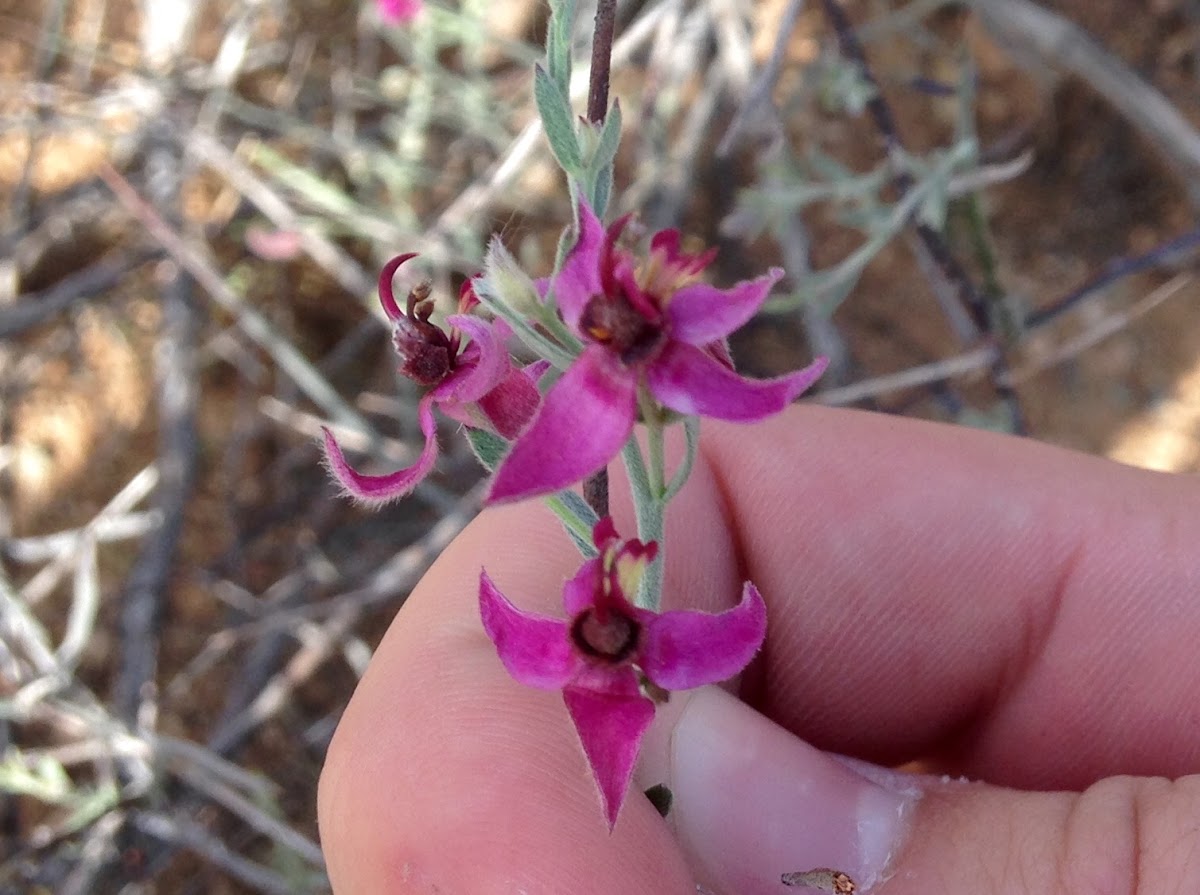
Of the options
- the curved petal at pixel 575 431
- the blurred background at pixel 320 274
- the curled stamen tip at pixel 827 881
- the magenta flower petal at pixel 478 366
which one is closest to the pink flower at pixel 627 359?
the curved petal at pixel 575 431

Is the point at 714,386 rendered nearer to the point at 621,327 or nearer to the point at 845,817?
the point at 621,327

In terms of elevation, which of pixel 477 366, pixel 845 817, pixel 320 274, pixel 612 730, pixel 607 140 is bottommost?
pixel 320 274

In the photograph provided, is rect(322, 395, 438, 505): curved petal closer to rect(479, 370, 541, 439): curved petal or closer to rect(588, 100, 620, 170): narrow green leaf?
rect(479, 370, 541, 439): curved petal

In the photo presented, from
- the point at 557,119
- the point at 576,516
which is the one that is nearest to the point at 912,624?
the point at 576,516

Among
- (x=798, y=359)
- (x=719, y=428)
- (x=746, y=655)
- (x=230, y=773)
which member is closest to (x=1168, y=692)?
(x=719, y=428)

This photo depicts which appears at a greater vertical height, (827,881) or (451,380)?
(451,380)

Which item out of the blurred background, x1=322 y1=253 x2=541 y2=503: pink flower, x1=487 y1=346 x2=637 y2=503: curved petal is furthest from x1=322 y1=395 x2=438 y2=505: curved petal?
the blurred background

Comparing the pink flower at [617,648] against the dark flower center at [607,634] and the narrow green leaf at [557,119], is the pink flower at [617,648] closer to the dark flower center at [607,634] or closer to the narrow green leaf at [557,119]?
the dark flower center at [607,634]
